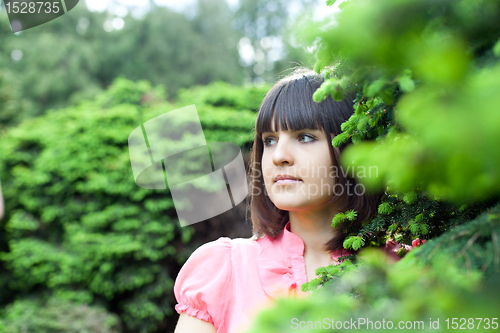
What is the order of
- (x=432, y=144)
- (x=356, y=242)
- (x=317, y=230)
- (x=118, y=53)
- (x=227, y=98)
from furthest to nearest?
(x=118, y=53) → (x=227, y=98) → (x=317, y=230) → (x=356, y=242) → (x=432, y=144)

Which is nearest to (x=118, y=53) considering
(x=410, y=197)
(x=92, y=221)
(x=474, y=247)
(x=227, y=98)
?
(x=227, y=98)

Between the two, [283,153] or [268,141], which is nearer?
[283,153]

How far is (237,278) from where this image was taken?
4.76ft

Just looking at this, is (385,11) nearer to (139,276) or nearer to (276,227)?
(276,227)

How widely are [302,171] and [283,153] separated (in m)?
0.10

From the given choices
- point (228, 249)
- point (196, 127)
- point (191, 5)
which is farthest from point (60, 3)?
point (191, 5)

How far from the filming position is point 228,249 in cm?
154

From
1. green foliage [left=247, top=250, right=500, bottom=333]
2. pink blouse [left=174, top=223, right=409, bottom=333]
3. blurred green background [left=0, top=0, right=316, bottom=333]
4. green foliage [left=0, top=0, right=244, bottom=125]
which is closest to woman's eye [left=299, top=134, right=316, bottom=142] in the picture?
pink blouse [left=174, top=223, right=409, bottom=333]

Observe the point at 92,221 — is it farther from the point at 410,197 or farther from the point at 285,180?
the point at 410,197

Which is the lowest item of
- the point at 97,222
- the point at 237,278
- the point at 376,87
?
the point at 97,222

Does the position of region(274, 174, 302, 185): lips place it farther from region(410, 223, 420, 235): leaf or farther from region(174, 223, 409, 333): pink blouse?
region(410, 223, 420, 235): leaf

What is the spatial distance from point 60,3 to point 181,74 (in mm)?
12047

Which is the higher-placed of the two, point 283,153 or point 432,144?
point 432,144

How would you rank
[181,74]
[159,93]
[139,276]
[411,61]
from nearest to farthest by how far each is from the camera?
[411,61], [139,276], [159,93], [181,74]
